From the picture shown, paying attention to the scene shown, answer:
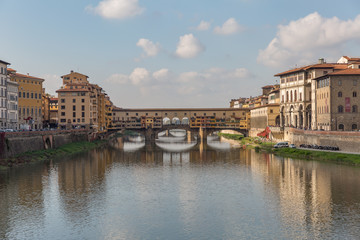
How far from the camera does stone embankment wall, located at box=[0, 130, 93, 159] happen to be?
62.3 m

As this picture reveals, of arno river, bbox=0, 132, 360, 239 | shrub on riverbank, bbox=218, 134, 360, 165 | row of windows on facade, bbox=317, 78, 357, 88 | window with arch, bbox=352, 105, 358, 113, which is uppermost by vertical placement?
row of windows on facade, bbox=317, 78, 357, 88

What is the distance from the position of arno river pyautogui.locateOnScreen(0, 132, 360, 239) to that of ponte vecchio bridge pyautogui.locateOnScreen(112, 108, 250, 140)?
258 ft

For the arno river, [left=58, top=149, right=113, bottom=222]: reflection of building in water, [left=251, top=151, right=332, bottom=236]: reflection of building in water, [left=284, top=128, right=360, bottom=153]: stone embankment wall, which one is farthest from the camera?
[left=284, top=128, right=360, bottom=153]: stone embankment wall

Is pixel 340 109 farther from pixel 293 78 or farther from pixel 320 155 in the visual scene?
pixel 293 78

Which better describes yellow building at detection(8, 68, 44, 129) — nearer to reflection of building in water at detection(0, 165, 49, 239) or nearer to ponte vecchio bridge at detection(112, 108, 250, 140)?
ponte vecchio bridge at detection(112, 108, 250, 140)

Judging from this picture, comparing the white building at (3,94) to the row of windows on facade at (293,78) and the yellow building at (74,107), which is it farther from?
the row of windows on facade at (293,78)

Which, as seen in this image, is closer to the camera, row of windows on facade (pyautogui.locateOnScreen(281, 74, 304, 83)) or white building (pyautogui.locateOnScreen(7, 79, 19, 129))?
white building (pyautogui.locateOnScreen(7, 79, 19, 129))

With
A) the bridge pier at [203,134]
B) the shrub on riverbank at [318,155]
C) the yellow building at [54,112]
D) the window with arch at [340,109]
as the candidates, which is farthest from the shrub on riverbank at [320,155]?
the yellow building at [54,112]

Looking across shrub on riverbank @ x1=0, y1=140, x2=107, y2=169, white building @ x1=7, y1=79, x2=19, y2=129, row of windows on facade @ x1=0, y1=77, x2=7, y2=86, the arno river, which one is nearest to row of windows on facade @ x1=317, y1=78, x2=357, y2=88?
the arno river

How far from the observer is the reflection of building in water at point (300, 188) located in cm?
3369

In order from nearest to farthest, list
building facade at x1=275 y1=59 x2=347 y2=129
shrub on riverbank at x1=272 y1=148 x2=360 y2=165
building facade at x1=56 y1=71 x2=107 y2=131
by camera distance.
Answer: shrub on riverbank at x1=272 y1=148 x2=360 y2=165 < building facade at x1=275 y1=59 x2=347 y2=129 < building facade at x1=56 y1=71 x2=107 y2=131

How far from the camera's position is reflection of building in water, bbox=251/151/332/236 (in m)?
33.7

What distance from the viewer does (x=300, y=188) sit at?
46.0m

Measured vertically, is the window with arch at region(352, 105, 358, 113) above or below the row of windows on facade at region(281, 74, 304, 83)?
below
